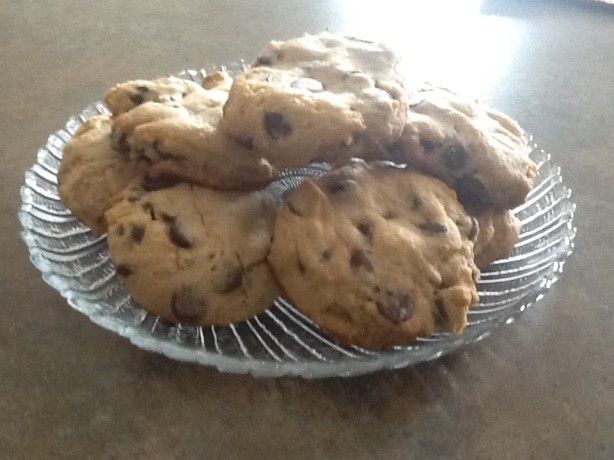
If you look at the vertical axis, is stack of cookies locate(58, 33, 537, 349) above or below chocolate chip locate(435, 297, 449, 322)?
above

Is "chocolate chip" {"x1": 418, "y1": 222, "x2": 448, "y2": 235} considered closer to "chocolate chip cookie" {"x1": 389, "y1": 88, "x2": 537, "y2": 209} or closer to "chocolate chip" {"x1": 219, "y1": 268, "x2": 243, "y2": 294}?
"chocolate chip cookie" {"x1": 389, "y1": 88, "x2": 537, "y2": 209}

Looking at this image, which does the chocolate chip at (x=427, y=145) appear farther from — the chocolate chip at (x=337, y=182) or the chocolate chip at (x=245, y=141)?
the chocolate chip at (x=245, y=141)

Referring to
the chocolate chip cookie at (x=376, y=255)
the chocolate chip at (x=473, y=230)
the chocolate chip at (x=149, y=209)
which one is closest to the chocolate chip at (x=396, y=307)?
the chocolate chip cookie at (x=376, y=255)

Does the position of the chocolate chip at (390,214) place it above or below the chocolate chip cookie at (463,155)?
below

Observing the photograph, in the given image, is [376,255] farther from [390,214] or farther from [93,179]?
[93,179]

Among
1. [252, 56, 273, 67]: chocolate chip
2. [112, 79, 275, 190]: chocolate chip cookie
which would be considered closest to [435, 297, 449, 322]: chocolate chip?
[112, 79, 275, 190]: chocolate chip cookie

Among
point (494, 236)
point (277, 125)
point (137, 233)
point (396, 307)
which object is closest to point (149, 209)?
point (137, 233)

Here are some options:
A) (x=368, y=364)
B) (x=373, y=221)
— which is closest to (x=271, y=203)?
(x=373, y=221)
